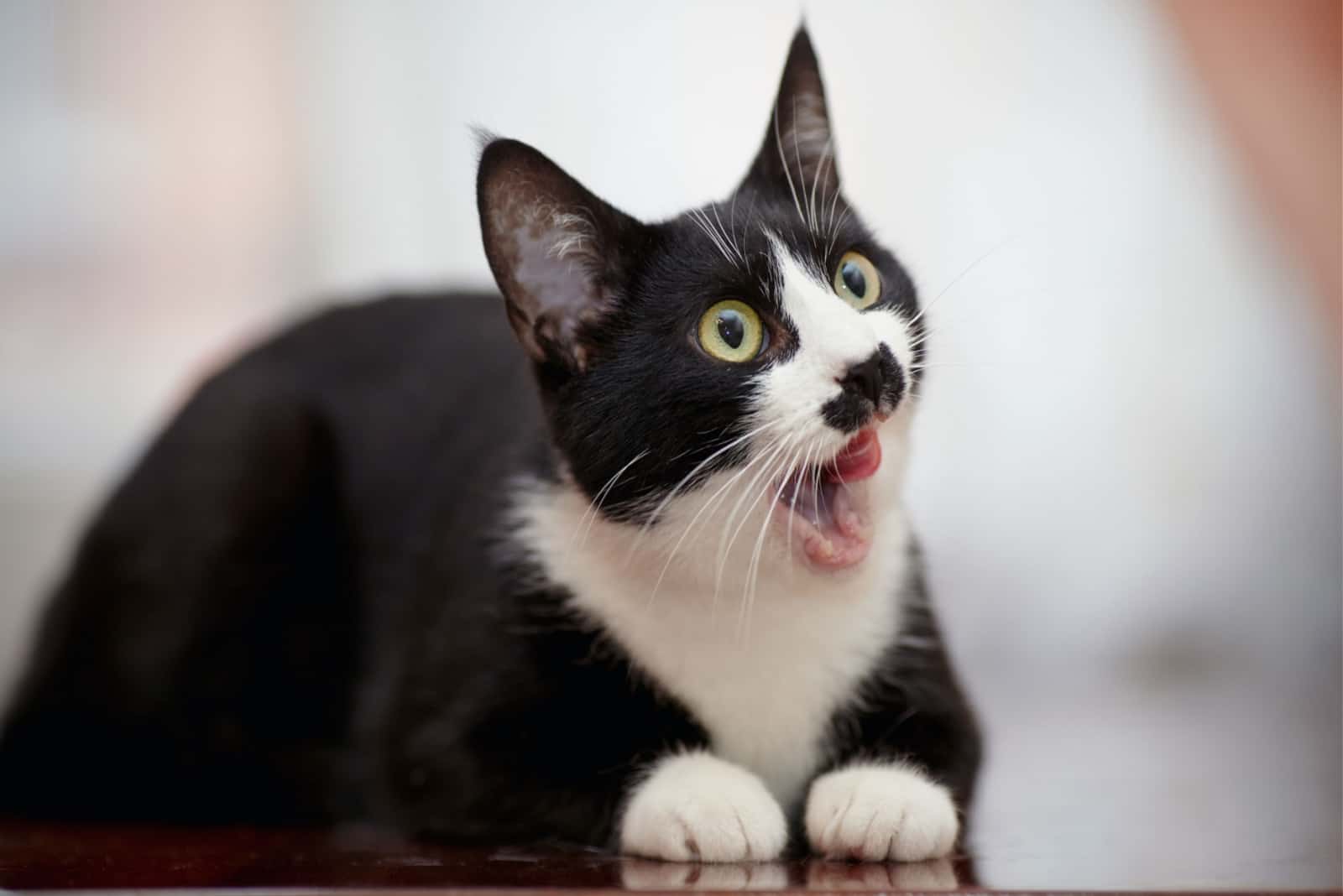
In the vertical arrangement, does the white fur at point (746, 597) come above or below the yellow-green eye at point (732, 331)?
below

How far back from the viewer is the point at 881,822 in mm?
1103

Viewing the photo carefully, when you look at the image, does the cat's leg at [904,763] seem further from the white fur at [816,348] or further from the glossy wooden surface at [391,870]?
the white fur at [816,348]

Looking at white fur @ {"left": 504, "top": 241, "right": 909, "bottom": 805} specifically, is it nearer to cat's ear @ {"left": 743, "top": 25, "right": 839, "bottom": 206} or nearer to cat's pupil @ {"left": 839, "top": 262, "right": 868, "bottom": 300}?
cat's pupil @ {"left": 839, "top": 262, "right": 868, "bottom": 300}

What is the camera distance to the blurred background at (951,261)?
5.77 ft

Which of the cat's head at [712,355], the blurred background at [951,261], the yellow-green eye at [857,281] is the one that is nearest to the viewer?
the cat's head at [712,355]

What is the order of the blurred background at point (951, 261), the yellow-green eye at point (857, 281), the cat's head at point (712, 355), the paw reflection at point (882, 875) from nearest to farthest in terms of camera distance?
the paw reflection at point (882, 875), the cat's head at point (712, 355), the yellow-green eye at point (857, 281), the blurred background at point (951, 261)

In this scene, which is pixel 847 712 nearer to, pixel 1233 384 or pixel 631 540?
pixel 631 540

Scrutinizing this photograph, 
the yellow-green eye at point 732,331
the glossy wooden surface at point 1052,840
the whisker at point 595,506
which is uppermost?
the yellow-green eye at point 732,331

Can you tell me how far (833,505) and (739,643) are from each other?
0.59 feet

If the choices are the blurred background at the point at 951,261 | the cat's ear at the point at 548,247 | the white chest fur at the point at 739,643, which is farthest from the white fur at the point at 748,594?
the blurred background at the point at 951,261

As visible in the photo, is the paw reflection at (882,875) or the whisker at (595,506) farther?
the whisker at (595,506)

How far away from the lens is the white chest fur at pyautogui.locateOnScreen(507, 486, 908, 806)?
4.13 feet

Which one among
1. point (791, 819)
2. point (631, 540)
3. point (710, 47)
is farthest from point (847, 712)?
point (710, 47)

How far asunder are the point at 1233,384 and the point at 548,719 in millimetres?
1721
